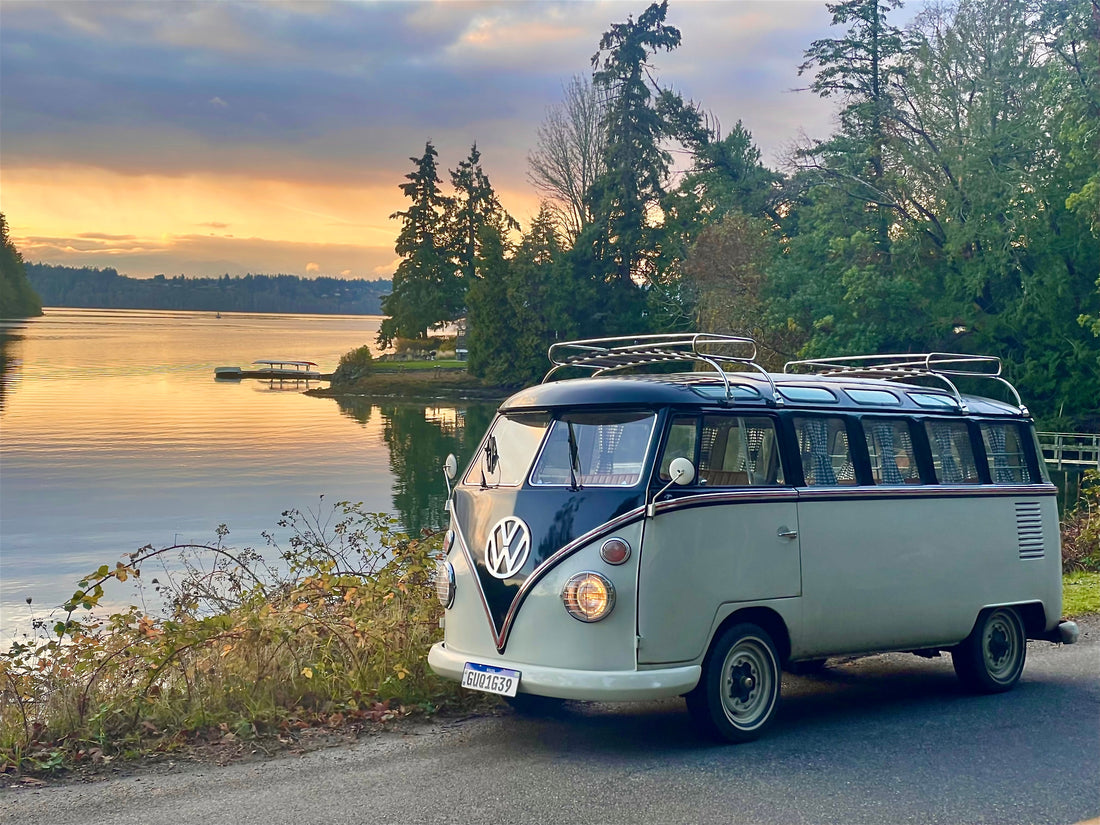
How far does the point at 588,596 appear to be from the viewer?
297 inches

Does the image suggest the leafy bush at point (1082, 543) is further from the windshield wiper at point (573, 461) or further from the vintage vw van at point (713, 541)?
the windshield wiper at point (573, 461)

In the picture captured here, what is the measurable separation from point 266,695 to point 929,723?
4.89 metres

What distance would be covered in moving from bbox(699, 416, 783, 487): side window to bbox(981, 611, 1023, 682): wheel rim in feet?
9.86

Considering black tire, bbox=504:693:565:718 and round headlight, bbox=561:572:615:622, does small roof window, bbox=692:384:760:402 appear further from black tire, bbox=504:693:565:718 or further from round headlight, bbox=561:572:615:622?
black tire, bbox=504:693:565:718

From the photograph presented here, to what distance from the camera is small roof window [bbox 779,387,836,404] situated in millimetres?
8969

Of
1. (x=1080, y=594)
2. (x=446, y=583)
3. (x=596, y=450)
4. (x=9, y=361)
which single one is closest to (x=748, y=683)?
(x=596, y=450)

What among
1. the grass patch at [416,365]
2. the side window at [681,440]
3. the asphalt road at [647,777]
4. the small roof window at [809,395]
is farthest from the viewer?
the grass patch at [416,365]

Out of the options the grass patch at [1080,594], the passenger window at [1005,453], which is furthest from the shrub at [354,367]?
the passenger window at [1005,453]

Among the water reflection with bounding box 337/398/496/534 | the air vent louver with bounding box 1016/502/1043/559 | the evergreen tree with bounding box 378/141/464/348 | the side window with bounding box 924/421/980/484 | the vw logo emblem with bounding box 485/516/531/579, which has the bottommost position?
the water reflection with bounding box 337/398/496/534

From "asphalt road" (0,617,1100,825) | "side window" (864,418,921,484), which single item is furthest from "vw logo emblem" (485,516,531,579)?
"side window" (864,418,921,484)

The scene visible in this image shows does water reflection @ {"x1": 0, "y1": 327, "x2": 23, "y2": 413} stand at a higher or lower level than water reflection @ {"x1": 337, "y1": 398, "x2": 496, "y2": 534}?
higher

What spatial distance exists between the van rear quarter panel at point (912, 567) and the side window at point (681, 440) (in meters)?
1.07

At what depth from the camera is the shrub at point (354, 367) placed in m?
106

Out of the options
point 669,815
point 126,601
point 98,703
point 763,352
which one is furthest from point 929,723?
point 763,352
